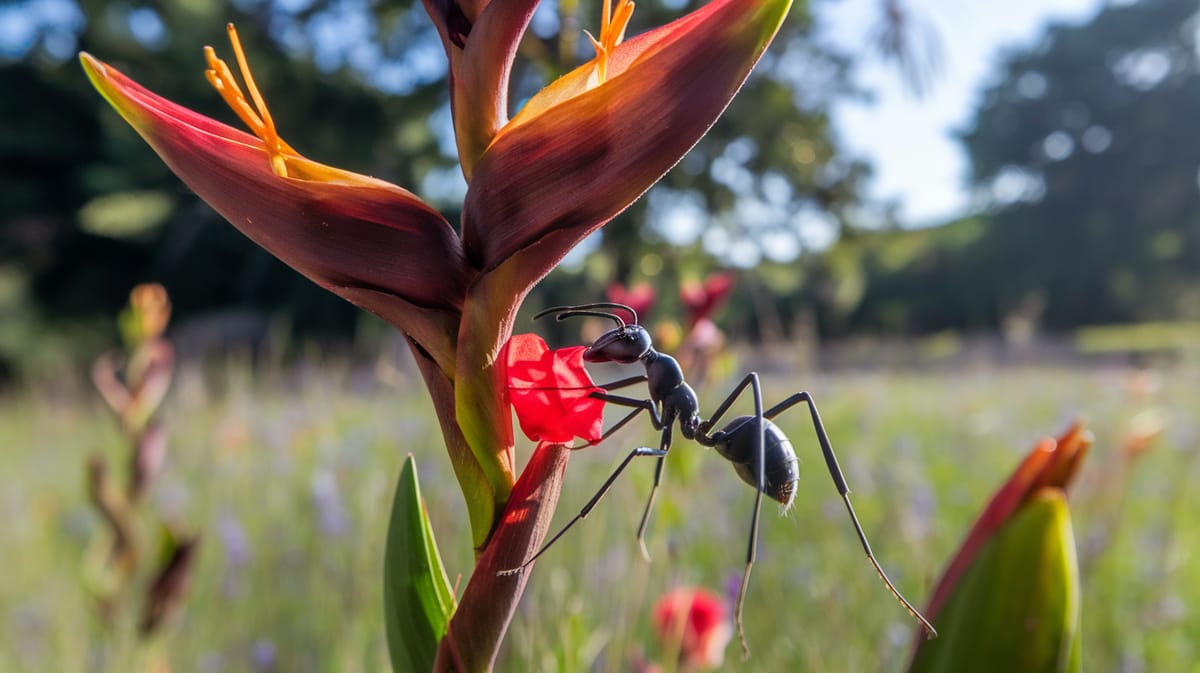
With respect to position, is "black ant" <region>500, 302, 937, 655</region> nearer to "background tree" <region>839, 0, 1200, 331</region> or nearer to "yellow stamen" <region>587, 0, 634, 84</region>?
"yellow stamen" <region>587, 0, 634, 84</region>

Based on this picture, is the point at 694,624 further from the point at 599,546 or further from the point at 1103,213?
the point at 1103,213

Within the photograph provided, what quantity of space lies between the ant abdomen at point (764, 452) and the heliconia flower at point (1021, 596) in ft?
0.74

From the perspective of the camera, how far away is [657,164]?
290mm

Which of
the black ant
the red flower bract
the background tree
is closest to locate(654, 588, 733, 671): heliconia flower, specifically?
the black ant

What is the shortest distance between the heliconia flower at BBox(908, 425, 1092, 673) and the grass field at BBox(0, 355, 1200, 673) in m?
0.25

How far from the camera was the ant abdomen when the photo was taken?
55cm

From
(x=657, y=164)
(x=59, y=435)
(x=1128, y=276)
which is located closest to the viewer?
(x=657, y=164)

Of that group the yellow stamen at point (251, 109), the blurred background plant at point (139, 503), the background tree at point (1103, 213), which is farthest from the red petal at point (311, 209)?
the background tree at point (1103, 213)

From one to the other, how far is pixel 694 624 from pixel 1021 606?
27.6 inches

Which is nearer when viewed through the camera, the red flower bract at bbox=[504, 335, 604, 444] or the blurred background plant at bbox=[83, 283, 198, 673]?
the red flower bract at bbox=[504, 335, 604, 444]

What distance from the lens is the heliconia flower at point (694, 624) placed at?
90 cm

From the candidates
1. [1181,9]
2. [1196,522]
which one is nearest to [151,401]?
[1196,522]

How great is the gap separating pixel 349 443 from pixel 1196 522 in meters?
3.23

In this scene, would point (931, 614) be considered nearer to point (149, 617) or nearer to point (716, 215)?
point (149, 617)
